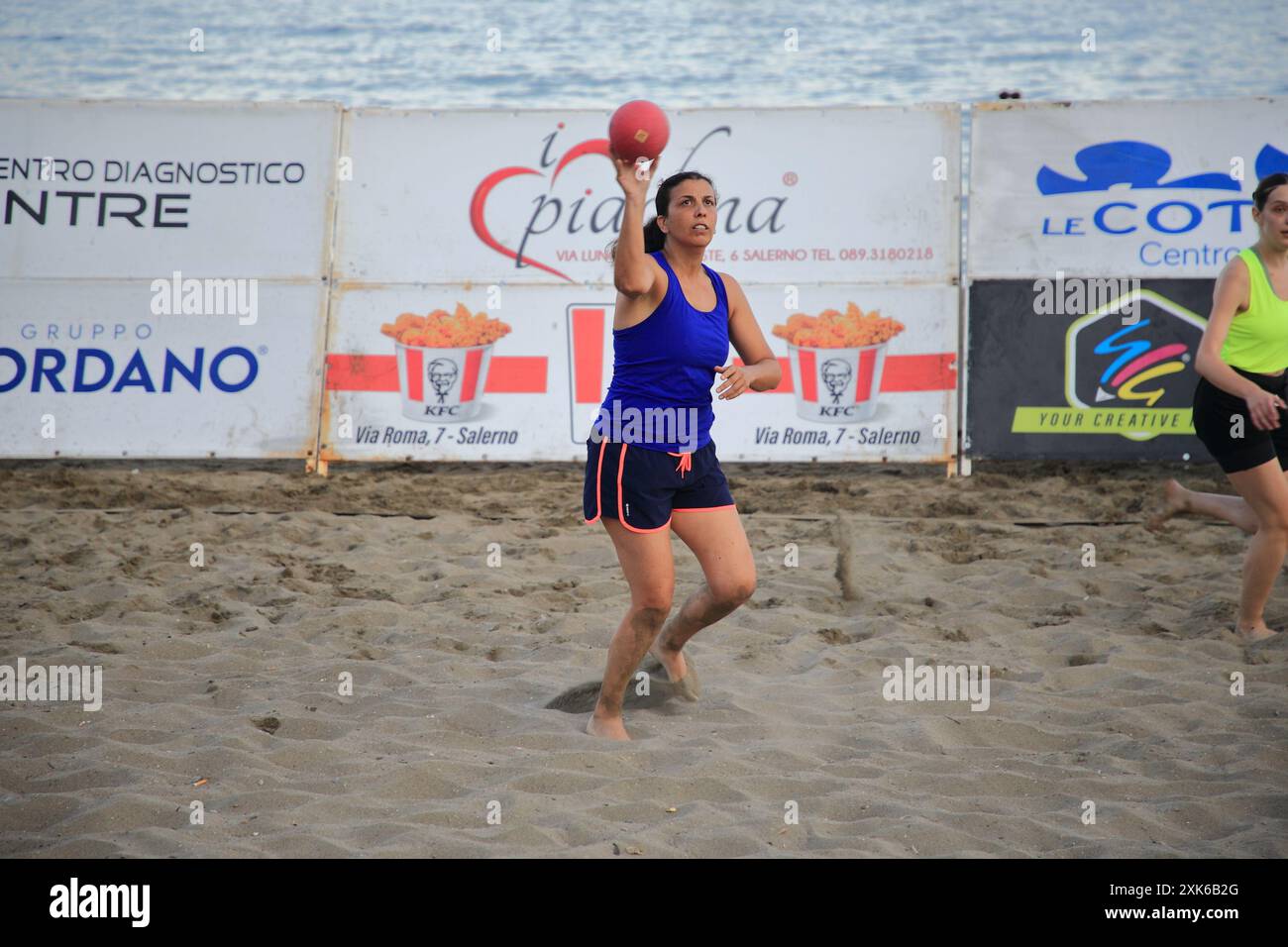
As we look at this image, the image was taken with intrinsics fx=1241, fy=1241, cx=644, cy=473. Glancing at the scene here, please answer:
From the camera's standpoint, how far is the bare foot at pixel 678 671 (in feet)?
14.5

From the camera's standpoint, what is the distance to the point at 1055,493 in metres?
7.44

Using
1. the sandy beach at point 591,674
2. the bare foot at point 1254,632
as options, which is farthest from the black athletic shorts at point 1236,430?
the sandy beach at point 591,674

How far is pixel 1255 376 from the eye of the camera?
5.08m

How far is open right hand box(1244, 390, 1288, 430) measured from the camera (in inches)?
187

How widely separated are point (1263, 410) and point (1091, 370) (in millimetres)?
3076

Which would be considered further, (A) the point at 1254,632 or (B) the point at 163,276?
(B) the point at 163,276

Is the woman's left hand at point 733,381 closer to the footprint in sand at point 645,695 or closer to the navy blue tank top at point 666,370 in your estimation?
the navy blue tank top at point 666,370

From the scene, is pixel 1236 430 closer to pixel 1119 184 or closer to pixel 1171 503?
pixel 1171 503

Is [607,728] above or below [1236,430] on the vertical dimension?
below

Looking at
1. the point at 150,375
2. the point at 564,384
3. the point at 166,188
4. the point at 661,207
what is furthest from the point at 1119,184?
the point at 150,375

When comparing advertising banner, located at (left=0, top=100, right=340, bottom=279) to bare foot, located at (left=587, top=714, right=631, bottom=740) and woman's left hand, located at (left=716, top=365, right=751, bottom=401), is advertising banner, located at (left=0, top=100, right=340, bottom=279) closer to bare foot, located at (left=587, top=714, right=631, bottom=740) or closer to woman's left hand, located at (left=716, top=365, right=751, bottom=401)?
bare foot, located at (left=587, top=714, right=631, bottom=740)

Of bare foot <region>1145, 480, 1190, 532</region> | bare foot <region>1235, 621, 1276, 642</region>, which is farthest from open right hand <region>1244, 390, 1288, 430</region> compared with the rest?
bare foot <region>1235, 621, 1276, 642</region>

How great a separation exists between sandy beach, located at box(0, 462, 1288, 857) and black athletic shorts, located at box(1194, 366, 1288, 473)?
77 centimetres
